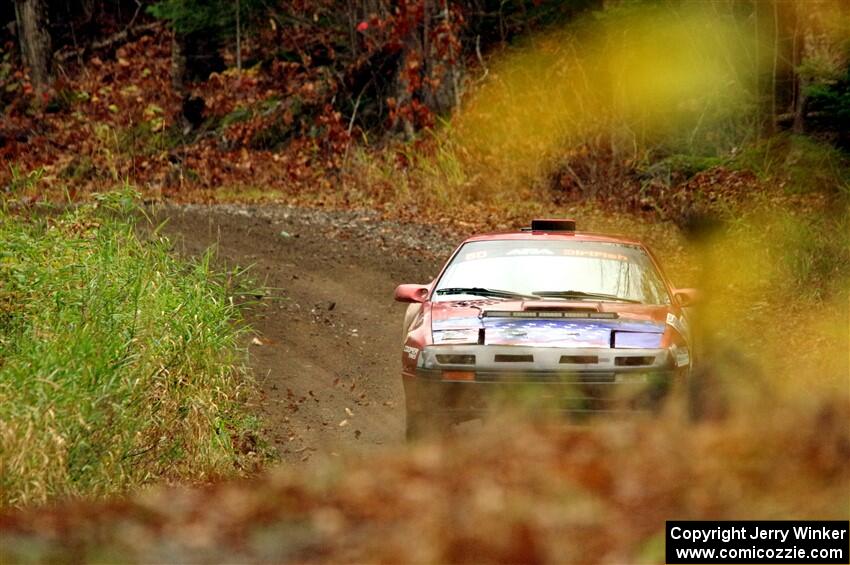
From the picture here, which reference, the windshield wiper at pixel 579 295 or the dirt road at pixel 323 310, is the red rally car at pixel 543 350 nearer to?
the windshield wiper at pixel 579 295

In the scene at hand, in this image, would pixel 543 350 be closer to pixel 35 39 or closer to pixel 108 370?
pixel 108 370

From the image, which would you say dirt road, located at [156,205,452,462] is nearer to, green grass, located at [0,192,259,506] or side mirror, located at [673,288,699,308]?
green grass, located at [0,192,259,506]

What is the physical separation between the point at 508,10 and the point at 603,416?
21131 millimetres

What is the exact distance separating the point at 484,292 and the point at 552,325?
1143mm

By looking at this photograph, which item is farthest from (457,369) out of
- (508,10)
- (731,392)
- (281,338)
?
(508,10)

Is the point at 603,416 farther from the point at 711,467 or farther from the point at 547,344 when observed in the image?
the point at 711,467

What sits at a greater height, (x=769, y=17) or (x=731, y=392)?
(x=769, y=17)

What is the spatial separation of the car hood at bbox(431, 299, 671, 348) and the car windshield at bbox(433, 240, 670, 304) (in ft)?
1.61

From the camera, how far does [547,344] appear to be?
746 cm

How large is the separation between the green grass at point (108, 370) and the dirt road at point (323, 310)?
52cm

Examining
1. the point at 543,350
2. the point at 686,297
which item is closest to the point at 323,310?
the point at 686,297

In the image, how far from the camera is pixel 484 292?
8680 mm

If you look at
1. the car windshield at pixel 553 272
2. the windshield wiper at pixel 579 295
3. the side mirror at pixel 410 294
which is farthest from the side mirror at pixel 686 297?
the side mirror at pixel 410 294

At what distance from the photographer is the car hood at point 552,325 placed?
7512 millimetres
